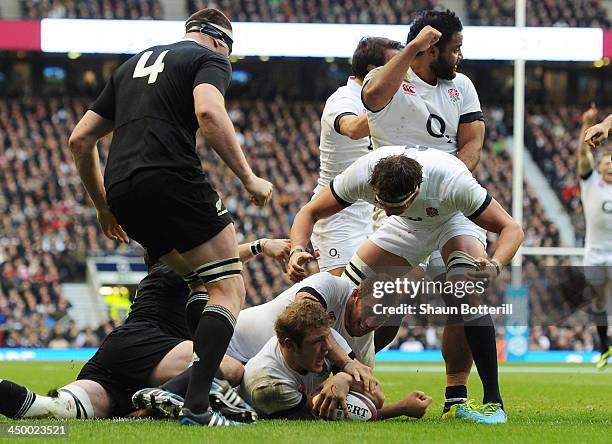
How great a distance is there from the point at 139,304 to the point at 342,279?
1236 mm

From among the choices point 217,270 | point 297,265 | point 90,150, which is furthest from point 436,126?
point 90,150

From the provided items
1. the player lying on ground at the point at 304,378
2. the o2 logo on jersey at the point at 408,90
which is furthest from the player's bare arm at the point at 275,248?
the o2 logo on jersey at the point at 408,90

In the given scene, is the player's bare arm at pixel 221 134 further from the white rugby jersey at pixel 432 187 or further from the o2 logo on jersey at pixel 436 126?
the o2 logo on jersey at pixel 436 126

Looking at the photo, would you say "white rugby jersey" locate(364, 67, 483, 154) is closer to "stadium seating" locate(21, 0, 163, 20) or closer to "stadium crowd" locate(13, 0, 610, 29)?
"stadium crowd" locate(13, 0, 610, 29)

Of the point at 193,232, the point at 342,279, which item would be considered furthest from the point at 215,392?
the point at 342,279

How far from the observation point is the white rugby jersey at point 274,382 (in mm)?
5723

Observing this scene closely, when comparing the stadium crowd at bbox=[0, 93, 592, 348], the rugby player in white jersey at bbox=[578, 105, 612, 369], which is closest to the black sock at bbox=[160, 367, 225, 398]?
the rugby player in white jersey at bbox=[578, 105, 612, 369]

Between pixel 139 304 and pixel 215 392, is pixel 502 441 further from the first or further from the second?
pixel 139 304

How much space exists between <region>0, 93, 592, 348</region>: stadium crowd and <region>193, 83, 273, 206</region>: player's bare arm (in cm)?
1779

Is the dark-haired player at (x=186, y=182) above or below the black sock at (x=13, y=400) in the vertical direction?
above

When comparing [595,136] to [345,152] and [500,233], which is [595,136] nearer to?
[500,233]

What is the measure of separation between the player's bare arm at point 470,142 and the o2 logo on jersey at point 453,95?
18 cm

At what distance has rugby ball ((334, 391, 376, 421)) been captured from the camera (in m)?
5.70

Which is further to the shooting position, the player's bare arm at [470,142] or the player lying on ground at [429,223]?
the player's bare arm at [470,142]
